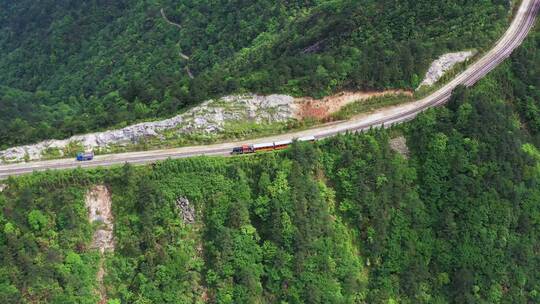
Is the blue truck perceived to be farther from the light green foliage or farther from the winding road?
the light green foliage

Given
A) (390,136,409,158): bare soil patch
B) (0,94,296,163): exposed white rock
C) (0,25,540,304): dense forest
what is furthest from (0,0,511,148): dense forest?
(0,25,540,304): dense forest

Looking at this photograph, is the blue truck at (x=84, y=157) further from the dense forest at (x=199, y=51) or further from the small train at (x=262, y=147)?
the small train at (x=262, y=147)

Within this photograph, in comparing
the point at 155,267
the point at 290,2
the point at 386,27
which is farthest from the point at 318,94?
the point at 290,2

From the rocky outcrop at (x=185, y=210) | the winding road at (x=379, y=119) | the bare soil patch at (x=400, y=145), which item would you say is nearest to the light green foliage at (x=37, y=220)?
the winding road at (x=379, y=119)

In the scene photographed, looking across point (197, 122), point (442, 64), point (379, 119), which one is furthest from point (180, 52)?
point (442, 64)

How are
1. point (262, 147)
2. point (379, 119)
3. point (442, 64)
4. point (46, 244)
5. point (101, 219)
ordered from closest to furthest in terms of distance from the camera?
1. point (46, 244)
2. point (101, 219)
3. point (262, 147)
4. point (379, 119)
5. point (442, 64)

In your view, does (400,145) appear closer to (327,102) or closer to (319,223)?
(327,102)

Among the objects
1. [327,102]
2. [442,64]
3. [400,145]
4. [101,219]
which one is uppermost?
[442,64]

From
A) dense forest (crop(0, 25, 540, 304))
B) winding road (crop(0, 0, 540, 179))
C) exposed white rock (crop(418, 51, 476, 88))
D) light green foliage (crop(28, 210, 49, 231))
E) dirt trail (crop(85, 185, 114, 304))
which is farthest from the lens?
exposed white rock (crop(418, 51, 476, 88))
